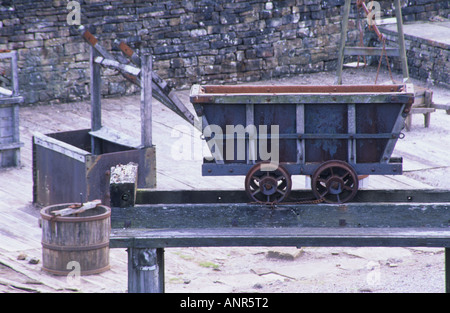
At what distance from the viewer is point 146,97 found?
31.7 feet

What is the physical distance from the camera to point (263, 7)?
1612cm

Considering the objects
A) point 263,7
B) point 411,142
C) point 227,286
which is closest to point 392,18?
point 263,7

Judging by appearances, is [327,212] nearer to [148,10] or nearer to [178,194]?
[178,194]

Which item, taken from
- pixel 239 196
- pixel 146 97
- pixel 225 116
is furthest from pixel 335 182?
pixel 146 97

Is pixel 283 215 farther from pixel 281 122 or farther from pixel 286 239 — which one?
pixel 281 122

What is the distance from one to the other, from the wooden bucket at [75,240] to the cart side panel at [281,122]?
6.36 feet

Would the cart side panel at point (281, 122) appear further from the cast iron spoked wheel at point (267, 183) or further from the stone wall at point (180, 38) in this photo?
the stone wall at point (180, 38)

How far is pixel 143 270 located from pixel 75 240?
2.04 meters

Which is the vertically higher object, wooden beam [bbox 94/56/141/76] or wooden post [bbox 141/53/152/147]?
wooden beam [bbox 94/56/141/76]

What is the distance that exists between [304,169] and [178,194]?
1.01m

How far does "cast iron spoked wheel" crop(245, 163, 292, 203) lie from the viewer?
675 centimetres

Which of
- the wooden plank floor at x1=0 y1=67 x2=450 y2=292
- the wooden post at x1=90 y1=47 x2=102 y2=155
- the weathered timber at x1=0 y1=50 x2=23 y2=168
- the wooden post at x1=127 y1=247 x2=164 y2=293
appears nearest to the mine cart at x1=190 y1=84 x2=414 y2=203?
the wooden post at x1=127 y1=247 x2=164 y2=293

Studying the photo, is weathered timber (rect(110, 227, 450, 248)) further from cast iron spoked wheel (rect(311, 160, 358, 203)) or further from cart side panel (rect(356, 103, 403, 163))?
cart side panel (rect(356, 103, 403, 163))

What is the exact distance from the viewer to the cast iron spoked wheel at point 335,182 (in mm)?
6746
